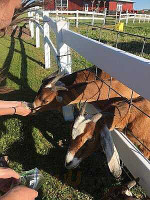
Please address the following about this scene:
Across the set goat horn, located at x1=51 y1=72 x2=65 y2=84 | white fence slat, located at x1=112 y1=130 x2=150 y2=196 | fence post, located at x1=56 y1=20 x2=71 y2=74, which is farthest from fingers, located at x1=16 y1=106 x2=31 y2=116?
white fence slat, located at x1=112 y1=130 x2=150 y2=196

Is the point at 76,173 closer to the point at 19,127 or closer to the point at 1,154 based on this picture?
the point at 1,154

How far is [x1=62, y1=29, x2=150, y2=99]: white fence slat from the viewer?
6.88 feet

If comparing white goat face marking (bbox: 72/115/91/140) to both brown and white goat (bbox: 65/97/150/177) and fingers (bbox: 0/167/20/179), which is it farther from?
fingers (bbox: 0/167/20/179)

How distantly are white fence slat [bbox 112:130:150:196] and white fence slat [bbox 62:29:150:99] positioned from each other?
27.4 inches

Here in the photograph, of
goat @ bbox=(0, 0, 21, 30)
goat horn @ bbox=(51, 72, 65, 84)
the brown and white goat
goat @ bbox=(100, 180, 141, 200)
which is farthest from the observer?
goat horn @ bbox=(51, 72, 65, 84)

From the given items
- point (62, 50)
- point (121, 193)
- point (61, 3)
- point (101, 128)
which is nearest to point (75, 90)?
point (62, 50)

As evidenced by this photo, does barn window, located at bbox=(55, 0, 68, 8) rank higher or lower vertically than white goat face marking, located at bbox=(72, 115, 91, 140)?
higher

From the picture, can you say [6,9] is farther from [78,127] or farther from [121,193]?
[121,193]

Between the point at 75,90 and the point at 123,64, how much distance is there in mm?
2516

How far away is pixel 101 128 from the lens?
3.25 metres

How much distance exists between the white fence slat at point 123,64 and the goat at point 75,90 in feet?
3.85

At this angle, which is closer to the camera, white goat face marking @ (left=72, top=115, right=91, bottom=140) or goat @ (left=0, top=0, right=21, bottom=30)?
goat @ (left=0, top=0, right=21, bottom=30)

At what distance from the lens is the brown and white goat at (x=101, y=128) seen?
330 cm

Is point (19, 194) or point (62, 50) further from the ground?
point (62, 50)
